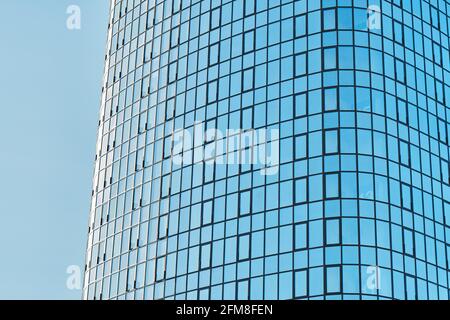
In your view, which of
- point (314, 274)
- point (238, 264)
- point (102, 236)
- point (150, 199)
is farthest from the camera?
point (102, 236)

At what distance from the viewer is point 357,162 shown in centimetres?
7081

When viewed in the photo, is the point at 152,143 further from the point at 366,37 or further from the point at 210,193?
the point at 366,37

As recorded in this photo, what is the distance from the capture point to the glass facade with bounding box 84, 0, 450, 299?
2714 inches

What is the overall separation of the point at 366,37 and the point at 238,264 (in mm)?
19753

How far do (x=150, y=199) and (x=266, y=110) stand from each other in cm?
1410

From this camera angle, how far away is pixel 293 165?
71.9 metres

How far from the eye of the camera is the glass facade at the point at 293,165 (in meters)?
68.9
